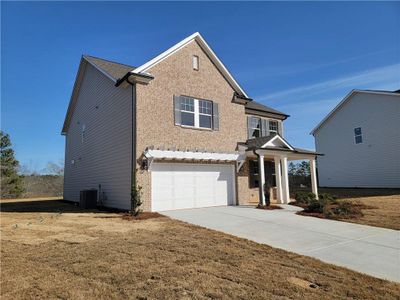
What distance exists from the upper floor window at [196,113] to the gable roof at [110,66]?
3.66 metres

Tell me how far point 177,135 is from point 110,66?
7.16 meters

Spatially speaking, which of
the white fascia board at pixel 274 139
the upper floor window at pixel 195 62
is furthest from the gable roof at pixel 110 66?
the white fascia board at pixel 274 139

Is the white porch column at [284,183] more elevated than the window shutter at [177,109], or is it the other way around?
the window shutter at [177,109]

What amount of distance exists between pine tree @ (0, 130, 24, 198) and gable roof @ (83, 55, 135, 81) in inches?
864

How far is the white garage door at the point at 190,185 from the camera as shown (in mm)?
14062

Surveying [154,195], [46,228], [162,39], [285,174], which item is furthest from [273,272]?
[162,39]

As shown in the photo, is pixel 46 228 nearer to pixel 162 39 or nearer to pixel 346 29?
pixel 162 39

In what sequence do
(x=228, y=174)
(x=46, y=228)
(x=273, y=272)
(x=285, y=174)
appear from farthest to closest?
(x=285, y=174) → (x=228, y=174) → (x=46, y=228) → (x=273, y=272)

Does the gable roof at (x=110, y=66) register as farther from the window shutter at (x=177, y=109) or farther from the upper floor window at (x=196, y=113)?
the upper floor window at (x=196, y=113)

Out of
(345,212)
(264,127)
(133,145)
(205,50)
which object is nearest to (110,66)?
(205,50)

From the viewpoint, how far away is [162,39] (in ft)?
56.4

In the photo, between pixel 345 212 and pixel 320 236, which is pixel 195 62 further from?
pixel 320 236

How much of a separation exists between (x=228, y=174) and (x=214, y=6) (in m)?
8.78

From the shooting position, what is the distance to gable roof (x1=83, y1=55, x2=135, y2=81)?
16.4 meters
